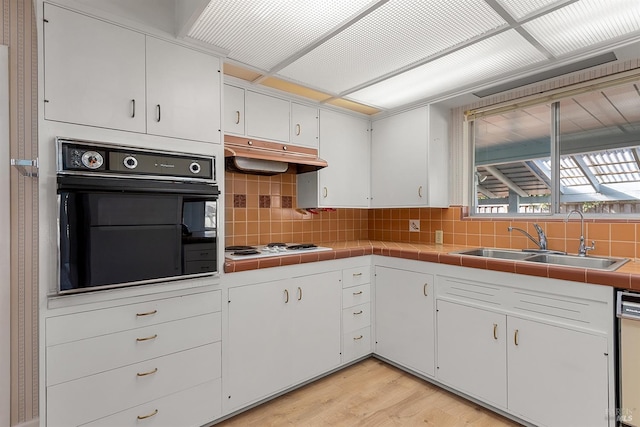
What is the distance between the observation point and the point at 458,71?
2129 mm

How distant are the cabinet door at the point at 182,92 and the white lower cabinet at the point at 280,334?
96cm

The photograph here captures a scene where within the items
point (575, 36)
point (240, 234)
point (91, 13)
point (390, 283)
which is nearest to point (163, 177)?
point (91, 13)

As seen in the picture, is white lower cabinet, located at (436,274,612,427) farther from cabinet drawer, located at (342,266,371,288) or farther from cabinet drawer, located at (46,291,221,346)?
cabinet drawer, located at (46,291,221,346)

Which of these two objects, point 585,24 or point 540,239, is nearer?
point 585,24

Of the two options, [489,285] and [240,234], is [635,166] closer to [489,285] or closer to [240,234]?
[489,285]

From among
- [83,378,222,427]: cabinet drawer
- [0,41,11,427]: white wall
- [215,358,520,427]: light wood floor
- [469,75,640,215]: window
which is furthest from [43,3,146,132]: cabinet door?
[469,75,640,215]: window

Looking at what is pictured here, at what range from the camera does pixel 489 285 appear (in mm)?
1958

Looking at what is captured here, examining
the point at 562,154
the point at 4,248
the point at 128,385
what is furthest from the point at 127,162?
the point at 562,154

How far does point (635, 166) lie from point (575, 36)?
1010mm

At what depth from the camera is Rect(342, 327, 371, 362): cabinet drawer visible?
2.49 metres

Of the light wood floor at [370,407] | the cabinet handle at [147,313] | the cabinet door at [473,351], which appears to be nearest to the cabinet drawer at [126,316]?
the cabinet handle at [147,313]

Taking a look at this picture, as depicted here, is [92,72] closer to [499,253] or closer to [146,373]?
[146,373]

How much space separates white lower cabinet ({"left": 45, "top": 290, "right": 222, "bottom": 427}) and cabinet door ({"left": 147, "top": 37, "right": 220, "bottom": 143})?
2.93ft

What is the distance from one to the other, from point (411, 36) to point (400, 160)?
1.24 meters
